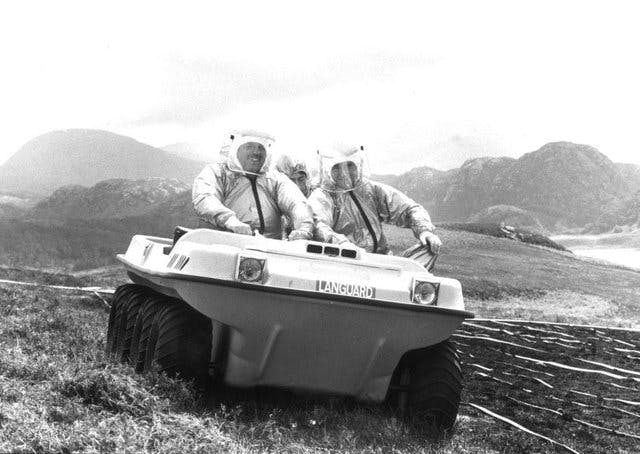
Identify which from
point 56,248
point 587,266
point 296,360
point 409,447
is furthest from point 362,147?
point 56,248

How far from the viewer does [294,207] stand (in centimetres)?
794

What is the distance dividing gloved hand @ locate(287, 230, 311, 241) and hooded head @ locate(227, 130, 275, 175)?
→ 851mm

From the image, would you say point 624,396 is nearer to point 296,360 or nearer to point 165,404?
point 296,360

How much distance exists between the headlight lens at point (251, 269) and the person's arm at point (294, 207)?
5.05 feet

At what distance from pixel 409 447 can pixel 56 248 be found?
3114cm

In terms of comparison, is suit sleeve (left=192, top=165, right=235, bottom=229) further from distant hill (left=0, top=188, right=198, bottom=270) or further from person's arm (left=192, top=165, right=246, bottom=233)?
distant hill (left=0, top=188, right=198, bottom=270)

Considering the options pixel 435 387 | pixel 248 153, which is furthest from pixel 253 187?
pixel 435 387

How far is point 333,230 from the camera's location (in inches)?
Result: 317

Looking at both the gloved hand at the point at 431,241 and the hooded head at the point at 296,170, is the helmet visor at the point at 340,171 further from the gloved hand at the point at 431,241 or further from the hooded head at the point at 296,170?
the hooded head at the point at 296,170

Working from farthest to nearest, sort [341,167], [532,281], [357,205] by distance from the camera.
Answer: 1. [532,281]
2. [357,205]
3. [341,167]

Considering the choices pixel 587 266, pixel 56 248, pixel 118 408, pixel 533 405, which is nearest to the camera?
pixel 118 408

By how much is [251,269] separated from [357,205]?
233 cm

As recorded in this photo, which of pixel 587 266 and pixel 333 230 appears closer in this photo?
pixel 333 230

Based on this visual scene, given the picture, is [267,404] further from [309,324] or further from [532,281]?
[532,281]
